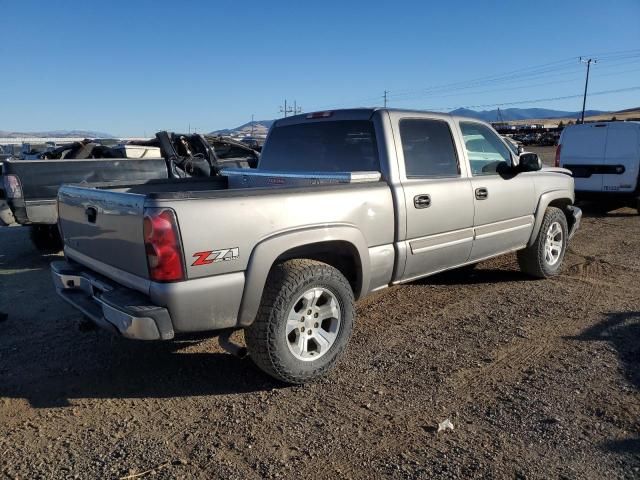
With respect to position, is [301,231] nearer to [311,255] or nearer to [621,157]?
[311,255]

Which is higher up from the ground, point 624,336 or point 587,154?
point 587,154

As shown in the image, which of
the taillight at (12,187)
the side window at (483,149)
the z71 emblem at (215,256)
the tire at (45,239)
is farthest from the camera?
the tire at (45,239)

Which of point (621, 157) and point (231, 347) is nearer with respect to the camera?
point (231, 347)

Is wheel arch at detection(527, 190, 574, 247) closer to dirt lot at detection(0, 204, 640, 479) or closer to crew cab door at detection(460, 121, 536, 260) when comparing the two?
crew cab door at detection(460, 121, 536, 260)

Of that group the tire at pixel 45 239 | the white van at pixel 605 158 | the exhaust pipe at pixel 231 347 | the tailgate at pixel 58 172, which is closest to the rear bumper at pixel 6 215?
the tailgate at pixel 58 172

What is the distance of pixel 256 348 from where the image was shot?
3.40 m

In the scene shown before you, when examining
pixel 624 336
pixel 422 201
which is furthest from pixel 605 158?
pixel 422 201

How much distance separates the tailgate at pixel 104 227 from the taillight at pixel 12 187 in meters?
3.15

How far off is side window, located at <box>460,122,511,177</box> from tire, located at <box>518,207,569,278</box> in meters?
0.99

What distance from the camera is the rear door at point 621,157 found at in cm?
1018

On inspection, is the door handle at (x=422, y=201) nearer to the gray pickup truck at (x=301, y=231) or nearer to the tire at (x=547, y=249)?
the gray pickup truck at (x=301, y=231)

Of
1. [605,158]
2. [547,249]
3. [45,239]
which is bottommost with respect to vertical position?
[45,239]

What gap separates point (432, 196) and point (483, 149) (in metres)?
1.38

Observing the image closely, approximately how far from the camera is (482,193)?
4.95 meters
